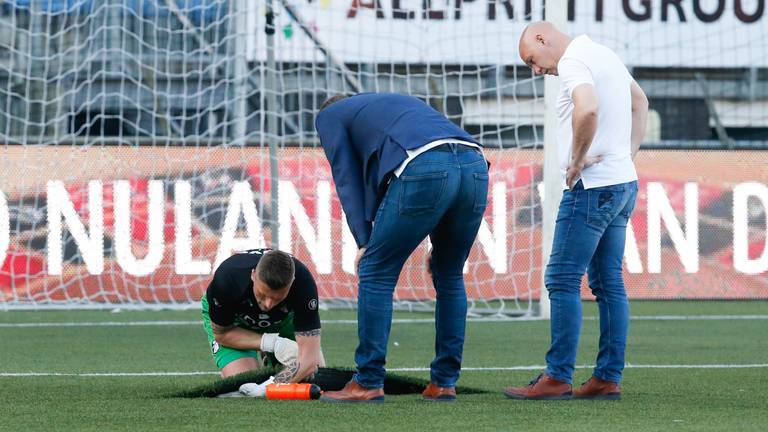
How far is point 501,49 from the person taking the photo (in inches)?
438

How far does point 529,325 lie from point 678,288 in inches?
95.1

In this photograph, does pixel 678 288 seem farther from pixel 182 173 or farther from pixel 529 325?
pixel 182 173

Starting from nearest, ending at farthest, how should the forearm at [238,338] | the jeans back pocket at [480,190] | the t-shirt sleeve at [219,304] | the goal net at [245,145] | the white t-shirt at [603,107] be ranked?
the jeans back pocket at [480,190] → the white t-shirt at [603,107] → the t-shirt sleeve at [219,304] → the forearm at [238,338] → the goal net at [245,145]

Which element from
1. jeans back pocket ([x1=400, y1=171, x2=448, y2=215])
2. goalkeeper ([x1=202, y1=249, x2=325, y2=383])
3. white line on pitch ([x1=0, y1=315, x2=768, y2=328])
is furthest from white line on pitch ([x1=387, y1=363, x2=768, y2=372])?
white line on pitch ([x1=0, y1=315, x2=768, y2=328])

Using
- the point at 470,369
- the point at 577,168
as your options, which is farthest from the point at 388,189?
the point at 470,369

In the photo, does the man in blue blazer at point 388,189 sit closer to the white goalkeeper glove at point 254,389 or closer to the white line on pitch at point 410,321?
the white goalkeeper glove at point 254,389

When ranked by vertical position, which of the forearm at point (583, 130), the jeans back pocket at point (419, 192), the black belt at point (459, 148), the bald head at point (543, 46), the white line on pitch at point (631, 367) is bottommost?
the white line on pitch at point (631, 367)

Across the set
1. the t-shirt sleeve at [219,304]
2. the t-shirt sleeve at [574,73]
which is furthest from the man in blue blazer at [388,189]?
the t-shirt sleeve at [219,304]

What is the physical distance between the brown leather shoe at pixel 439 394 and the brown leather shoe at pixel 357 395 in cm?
21

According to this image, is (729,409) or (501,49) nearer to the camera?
(729,409)

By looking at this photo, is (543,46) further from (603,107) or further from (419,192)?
(419,192)

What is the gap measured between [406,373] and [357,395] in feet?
5.05

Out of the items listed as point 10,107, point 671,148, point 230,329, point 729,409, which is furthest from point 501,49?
point 729,409

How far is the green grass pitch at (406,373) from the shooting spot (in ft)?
14.2
